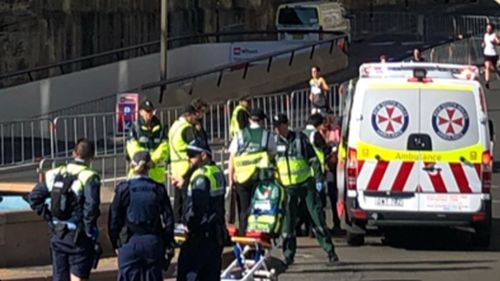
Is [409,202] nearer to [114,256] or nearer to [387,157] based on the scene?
[387,157]

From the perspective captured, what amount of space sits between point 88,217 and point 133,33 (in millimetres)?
32793

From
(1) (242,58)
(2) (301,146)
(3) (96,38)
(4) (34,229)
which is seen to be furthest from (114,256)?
(3) (96,38)

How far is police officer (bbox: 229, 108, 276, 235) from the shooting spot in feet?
43.5

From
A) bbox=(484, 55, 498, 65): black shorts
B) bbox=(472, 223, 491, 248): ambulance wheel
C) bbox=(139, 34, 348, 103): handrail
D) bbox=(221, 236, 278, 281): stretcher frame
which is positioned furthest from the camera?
bbox=(484, 55, 498, 65): black shorts

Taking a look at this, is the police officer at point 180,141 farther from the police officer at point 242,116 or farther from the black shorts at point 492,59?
the black shorts at point 492,59

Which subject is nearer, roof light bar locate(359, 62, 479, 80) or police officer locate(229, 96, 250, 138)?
roof light bar locate(359, 62, 479, 80)

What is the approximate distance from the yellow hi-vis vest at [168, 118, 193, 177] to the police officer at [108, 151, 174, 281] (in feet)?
13.6

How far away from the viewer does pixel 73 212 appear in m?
10.6

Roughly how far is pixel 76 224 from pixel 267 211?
7.08 ft

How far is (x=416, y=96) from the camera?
14.6 meters

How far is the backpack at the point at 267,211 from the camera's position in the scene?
11.9m

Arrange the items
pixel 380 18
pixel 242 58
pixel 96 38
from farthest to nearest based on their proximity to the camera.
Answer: pixel 380 18
pixel 96 38
pixel 242 58

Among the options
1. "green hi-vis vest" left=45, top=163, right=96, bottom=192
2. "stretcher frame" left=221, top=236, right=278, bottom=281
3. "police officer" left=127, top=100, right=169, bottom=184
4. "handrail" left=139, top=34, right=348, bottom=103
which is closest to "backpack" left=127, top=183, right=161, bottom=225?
"green hi-vis vest" left=45, top=163, right=96, bottom=192

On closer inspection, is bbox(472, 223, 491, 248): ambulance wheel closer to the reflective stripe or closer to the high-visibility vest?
the reflective stripe
